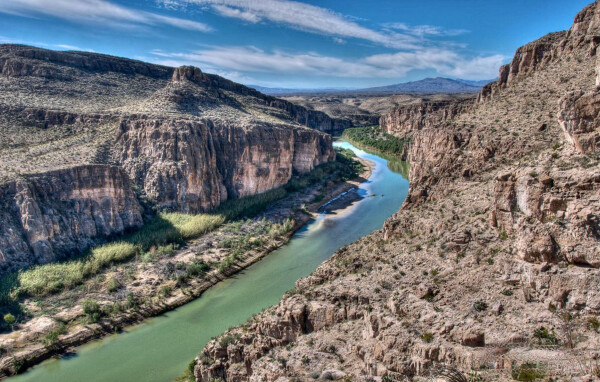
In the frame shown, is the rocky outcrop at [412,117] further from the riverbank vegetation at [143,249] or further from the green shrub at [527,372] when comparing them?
the green shrub at [527,372]

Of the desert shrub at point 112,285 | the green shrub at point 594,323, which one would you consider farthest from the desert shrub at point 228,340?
the desert shrub at point 112,285

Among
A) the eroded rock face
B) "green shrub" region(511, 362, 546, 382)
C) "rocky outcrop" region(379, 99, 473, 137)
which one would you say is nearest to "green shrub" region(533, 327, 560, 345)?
"green shrub" region(511, 362, 546, 382)

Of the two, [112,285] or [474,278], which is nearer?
[474,278]

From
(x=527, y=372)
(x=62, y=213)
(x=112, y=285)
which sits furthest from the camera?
(x=62, y=213)

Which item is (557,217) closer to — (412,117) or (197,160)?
(197,160)

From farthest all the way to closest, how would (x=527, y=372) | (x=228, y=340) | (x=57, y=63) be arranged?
(x=57, y=63)
(x=228, y=340)
(x=527, y=372)

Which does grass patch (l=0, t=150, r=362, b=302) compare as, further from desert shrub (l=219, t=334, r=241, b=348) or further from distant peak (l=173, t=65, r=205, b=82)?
distant peak (l=173, t=65, r=205, b=82)

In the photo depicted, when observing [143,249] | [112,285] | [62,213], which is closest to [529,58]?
[143,249]
